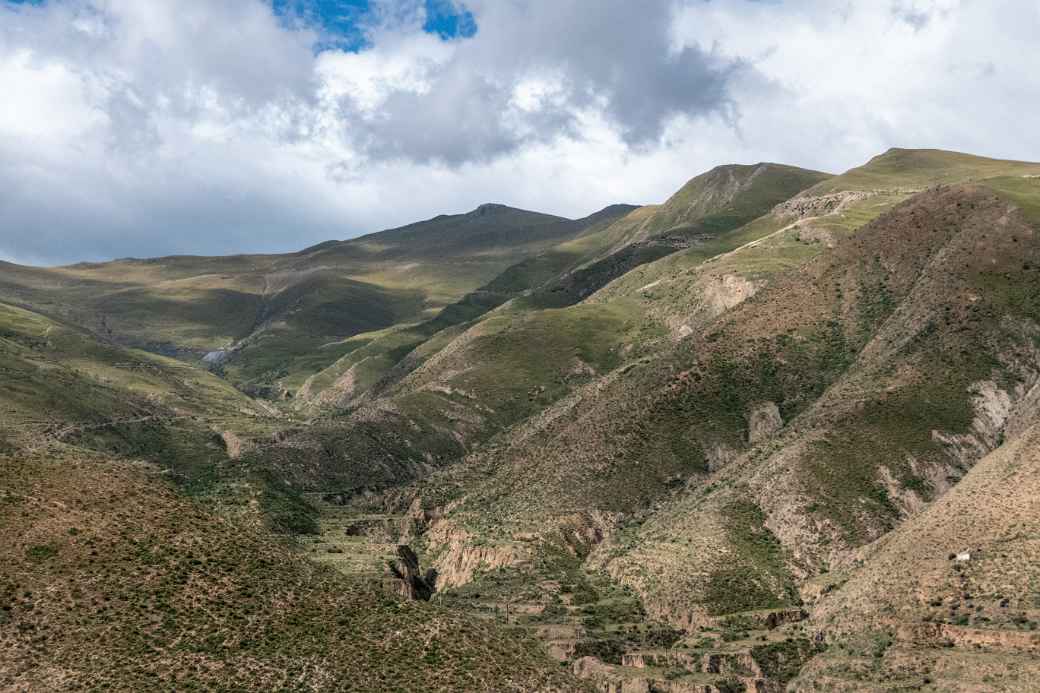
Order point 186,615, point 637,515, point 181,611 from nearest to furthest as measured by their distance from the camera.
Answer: point 186,615, point 181,611, point 637,515

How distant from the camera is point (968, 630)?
7700cm

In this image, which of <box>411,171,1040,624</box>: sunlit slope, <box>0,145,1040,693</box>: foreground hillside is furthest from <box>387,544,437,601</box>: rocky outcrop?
<box>411,171,1040,624</box>: sunlit slope

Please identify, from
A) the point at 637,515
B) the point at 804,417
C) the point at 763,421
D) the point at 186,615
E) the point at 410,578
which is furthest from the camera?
the point at 763,421

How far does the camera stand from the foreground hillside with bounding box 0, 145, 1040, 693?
185 feet

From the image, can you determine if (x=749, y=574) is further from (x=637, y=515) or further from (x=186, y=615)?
(x=186, y=615)

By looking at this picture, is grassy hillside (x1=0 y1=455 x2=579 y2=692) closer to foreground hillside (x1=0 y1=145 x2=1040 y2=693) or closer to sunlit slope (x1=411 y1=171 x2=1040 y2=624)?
foreground hillside (x1=0 y1=145 x2=1040 y2=693)

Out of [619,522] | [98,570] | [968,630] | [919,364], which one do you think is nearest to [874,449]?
[919,364]

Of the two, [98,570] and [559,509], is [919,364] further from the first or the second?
[98,570]

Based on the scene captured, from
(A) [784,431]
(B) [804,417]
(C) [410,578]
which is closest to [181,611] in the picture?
(C) [410,578]

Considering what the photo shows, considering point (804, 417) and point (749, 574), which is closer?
point (749, 574)

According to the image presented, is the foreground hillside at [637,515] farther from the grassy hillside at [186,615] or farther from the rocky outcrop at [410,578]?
the rocky outcrop at [410,578]

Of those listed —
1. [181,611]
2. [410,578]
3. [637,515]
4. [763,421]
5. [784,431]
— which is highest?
[763,421]

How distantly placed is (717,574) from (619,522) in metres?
22.0

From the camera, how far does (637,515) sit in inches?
4879
